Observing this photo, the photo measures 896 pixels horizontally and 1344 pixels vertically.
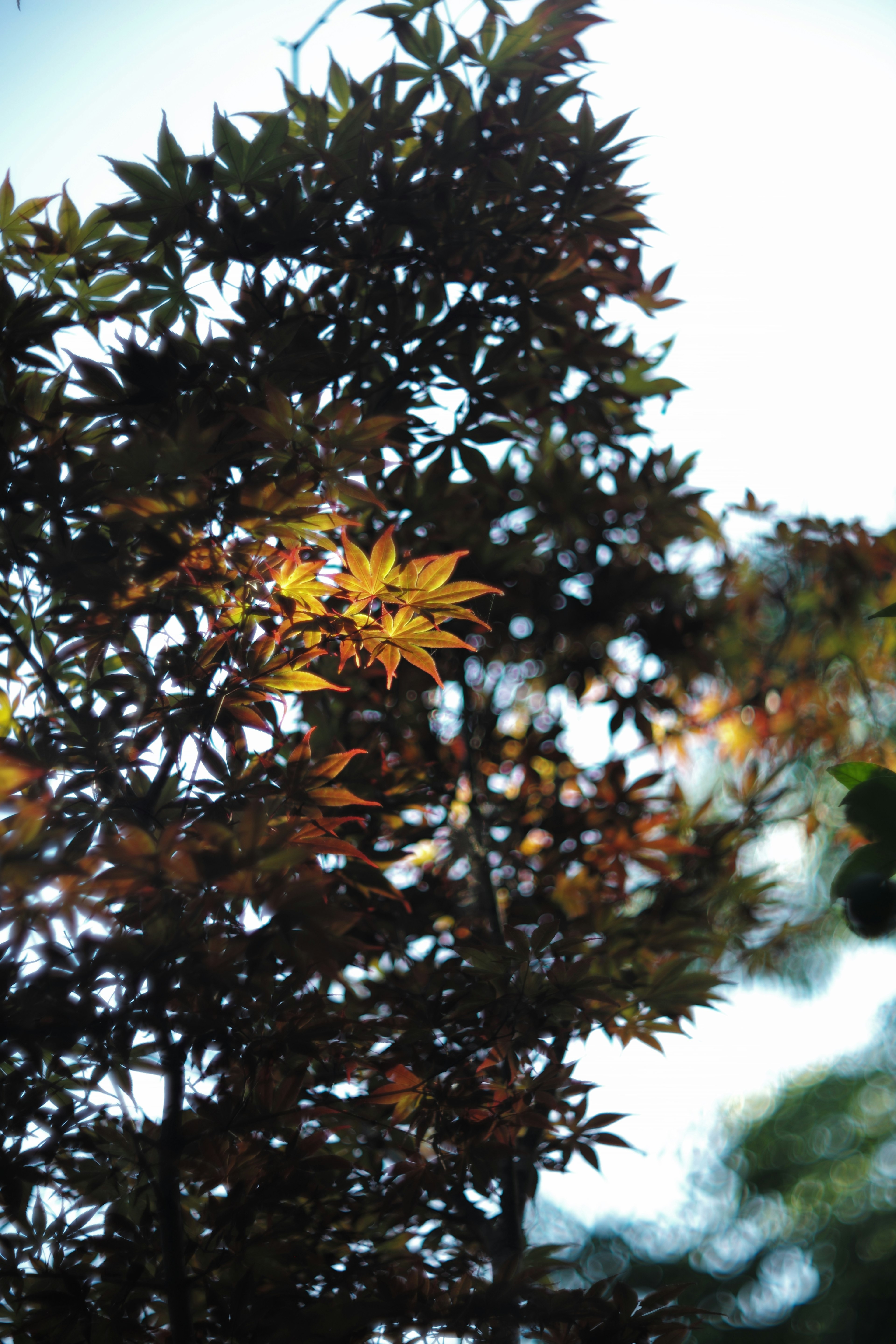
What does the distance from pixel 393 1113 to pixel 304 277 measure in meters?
1.23

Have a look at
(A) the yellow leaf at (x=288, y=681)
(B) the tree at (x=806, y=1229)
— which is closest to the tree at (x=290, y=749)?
(A) the yellow leaf at (x=288, y=681)

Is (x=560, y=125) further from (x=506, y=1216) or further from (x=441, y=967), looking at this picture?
(x=506, y=1216)

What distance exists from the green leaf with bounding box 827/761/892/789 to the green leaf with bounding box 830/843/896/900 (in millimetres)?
64

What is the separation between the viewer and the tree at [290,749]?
917 millimetres

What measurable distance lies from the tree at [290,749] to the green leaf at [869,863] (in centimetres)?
44

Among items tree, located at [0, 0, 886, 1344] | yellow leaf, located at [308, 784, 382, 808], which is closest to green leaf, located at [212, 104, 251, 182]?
tree, located at [0, 0, 886, 1344]

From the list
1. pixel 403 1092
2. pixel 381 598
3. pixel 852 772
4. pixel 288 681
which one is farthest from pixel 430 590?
pixel 403 1092

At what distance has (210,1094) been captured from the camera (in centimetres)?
104

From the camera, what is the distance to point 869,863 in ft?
1.90

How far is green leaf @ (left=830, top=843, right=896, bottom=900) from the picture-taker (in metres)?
0.57

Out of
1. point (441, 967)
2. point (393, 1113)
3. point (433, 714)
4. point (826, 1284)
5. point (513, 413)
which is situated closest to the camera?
point (393, 1113)

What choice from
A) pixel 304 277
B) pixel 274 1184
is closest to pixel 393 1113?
pixel 274 1184

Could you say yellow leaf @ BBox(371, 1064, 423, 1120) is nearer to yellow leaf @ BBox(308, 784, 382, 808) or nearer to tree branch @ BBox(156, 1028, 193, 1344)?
tree branch @ BBox(156, 1028, 193, 1344)

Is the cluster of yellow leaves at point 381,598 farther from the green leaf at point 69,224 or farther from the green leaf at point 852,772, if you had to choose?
the green leaf at point 69,224
